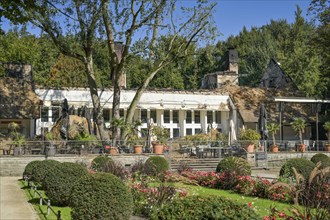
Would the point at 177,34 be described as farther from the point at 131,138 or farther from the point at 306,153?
the point at 306,153

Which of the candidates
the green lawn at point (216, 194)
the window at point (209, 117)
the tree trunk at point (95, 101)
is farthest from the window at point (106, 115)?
the green lawn at point (216, 194)

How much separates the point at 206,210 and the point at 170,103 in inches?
1462

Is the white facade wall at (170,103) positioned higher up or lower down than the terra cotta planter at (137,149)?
higher up

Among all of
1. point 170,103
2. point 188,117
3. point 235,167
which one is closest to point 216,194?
point 235,167

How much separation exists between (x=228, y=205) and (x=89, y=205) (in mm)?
3910

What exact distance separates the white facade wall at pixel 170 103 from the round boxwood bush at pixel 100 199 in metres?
30.3

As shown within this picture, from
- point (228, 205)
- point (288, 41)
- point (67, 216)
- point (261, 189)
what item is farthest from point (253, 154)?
point (288, 41)

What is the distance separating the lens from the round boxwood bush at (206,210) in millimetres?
6824

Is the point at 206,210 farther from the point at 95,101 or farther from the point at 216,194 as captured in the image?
the point at 95,101

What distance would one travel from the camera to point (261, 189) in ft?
54.6

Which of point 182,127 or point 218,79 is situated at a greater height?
point 218,79

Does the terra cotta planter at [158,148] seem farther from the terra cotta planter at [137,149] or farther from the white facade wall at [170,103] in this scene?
the white facade wall at [170,103]

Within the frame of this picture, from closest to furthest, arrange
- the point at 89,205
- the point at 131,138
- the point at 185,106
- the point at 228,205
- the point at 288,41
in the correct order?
the point at 228,205 → the point at 89,205 → the point at 131,138 → the point at 185,106 → the point at 288,41

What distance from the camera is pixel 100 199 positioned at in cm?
1004
